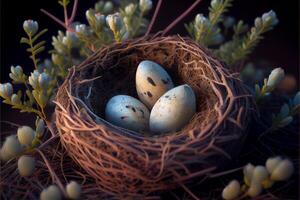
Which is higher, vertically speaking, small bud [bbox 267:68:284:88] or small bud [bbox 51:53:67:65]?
small bud [bbox 51:53:67:65]

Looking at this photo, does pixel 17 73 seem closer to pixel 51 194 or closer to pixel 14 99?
pixel 14 99

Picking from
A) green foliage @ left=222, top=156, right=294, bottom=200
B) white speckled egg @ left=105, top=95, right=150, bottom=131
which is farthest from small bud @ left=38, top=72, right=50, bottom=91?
green foliage @ left=222, top=156, right=294, bottom=200

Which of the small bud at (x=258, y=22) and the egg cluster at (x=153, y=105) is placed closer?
the egg cluster at (x=153, y=105)

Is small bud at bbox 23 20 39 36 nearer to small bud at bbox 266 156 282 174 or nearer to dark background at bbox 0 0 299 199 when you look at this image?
dark background at bbox 0 0 299 199

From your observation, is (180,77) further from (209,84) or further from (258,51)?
(258,51)

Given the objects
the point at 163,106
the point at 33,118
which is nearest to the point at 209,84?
the point at 163,106

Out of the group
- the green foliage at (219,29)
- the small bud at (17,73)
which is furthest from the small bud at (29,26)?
the green foliage at (219,29)

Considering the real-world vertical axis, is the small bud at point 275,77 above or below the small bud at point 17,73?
below

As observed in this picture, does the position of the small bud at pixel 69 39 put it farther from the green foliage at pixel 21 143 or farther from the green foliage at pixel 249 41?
the green foliage at pixel 249 41
